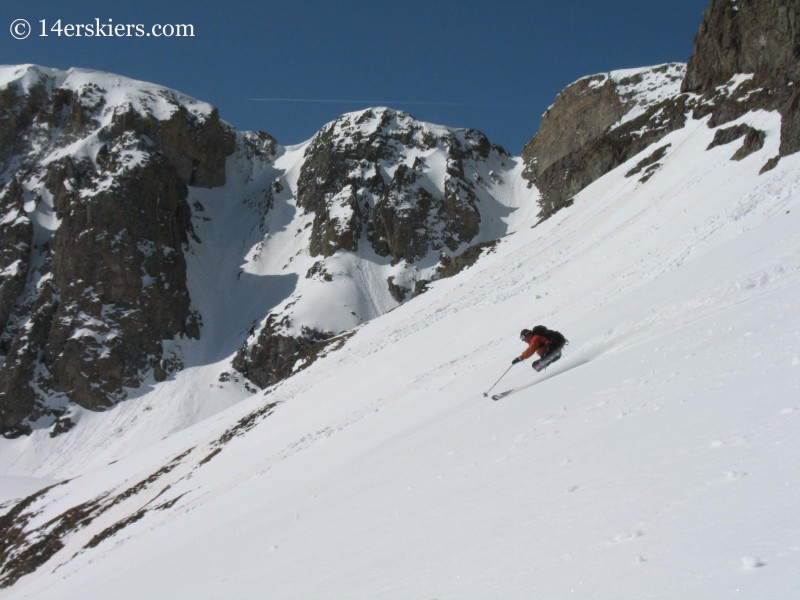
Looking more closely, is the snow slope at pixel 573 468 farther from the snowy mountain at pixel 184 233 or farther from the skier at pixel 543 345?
the snowy mountain at pixel 184 233

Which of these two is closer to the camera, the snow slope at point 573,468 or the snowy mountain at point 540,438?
the snow slope at point 573,468

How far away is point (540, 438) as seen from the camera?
798cm

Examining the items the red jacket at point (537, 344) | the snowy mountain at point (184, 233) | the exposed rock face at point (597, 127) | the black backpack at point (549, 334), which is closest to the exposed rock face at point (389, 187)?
the snowy mountain at point (184, 233)

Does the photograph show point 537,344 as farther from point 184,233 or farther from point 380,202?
point 184,233

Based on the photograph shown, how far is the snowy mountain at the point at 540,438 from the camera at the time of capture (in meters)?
4.64

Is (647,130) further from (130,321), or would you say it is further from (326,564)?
(130,321)

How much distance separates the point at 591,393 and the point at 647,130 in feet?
205

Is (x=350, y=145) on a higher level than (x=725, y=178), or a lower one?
higher

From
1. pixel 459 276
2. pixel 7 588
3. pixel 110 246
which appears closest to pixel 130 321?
pixel 110 246

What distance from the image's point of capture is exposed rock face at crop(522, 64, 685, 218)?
6588 cm

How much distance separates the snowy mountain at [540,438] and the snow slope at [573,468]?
0.04 m

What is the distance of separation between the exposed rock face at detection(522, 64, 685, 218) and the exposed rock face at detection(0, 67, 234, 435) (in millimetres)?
60266

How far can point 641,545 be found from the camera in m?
4.23

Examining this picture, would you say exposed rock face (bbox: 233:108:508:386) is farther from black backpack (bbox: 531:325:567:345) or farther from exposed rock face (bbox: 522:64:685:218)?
black backpack (bbox: 531:325:567:345)
